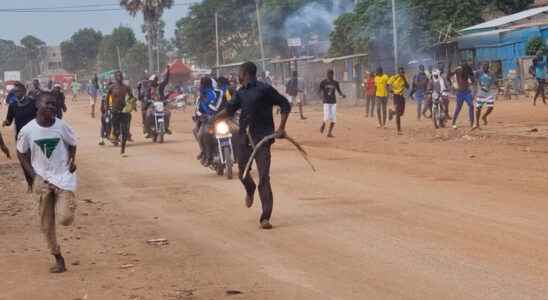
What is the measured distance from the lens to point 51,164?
8750mm

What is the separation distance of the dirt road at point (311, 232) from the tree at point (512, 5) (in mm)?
33911

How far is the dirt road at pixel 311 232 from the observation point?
768 cm

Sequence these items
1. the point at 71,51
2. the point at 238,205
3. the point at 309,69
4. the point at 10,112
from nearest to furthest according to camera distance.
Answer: the point at 238,205 → the point at 10,112 → the point at 309,69 → the point at 71,51

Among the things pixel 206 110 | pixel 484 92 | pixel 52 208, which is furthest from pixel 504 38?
pixel 52 208

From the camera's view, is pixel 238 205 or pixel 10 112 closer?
pixel 238 205

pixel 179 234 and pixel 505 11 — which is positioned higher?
pixel 505 11

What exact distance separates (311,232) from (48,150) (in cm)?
296

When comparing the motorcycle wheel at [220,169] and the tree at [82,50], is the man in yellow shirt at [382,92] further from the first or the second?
the tree at [82,50]

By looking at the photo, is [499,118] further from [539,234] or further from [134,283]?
[134,283]

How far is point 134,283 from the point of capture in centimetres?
809

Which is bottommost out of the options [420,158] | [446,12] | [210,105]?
[420,158]

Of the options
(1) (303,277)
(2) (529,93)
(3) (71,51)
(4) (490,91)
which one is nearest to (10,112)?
(1) (303,277)

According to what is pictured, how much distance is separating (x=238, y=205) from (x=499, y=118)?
16818 mm

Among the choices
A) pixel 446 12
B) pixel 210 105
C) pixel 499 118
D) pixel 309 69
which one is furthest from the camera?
pixel 309 69
